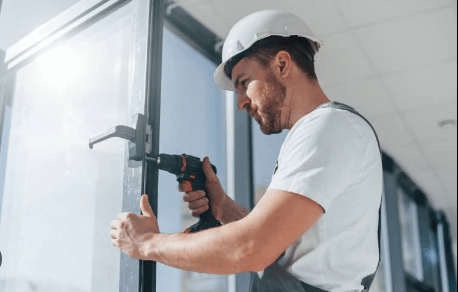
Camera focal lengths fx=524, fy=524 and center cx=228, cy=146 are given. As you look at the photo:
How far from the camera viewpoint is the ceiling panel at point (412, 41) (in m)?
2.75

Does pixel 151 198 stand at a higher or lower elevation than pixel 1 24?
lower

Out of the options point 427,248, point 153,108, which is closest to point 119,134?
point 153,108

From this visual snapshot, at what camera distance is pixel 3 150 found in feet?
5.74

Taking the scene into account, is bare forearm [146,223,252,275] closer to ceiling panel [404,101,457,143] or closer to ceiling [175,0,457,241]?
ceiling [175,0,457,241]

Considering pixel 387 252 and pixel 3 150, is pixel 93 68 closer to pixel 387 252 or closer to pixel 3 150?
pixel 3 150

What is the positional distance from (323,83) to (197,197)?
6.87ft

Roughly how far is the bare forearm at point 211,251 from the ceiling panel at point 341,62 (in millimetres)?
1988

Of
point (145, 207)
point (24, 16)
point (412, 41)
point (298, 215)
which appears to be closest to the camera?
point (298, 215)

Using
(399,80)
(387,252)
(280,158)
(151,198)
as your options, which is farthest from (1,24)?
(387,252)

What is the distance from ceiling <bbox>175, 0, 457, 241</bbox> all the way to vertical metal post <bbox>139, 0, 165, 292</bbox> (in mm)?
973

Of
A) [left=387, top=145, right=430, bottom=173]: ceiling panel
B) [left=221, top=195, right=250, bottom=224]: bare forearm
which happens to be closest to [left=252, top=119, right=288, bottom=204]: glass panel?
[left=221, top=195, right=250, bottom=224]: bare forearm

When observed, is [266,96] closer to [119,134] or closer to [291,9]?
[119,134]

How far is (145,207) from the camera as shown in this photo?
130 cm

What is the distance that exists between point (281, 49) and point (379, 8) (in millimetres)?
1469
